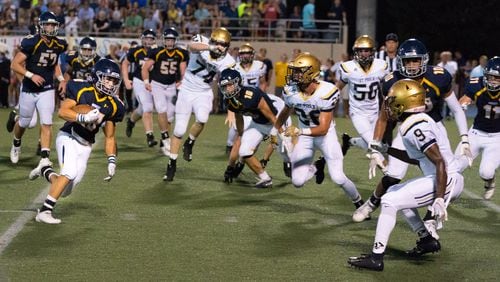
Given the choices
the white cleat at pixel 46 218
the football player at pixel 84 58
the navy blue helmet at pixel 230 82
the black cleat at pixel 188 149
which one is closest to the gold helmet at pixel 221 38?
the black cleat at pixel 188 149

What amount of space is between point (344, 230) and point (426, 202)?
142cm

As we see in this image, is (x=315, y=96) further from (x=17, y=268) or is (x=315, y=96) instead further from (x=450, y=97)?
(x=17, y=268)

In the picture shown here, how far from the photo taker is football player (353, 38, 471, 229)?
7.61 metres

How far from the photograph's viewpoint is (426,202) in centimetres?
649

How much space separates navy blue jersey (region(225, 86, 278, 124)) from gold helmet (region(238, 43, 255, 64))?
2.41 metres

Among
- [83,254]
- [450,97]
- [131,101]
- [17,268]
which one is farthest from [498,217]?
[131,101]

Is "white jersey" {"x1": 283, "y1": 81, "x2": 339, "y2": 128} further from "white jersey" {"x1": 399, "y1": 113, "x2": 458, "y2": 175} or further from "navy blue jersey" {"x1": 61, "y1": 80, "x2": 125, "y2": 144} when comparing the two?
"white jersey" {"x1": 399, "y1": 113, "x2": 458, "y2": 175}

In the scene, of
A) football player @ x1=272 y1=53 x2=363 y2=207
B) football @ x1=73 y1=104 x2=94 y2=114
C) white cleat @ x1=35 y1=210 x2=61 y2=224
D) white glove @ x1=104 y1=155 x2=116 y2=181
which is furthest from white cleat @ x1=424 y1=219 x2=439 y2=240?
white cleat @ x1=35 y1=210 x2=61 y2=224

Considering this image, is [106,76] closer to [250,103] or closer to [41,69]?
[250,103]

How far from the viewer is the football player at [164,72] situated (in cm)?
1259

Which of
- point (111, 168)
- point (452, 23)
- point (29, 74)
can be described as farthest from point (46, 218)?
point (452, 23)

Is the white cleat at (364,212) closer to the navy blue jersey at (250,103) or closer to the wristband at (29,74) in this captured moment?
the navy blue jersey at (250,103)

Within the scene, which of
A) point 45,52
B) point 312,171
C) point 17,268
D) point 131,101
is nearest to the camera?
point 17,268

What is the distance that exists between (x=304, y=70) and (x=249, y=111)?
1.62 m
